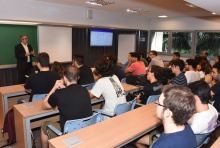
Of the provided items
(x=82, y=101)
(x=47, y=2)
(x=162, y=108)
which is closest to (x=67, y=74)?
(x=82, y=101)

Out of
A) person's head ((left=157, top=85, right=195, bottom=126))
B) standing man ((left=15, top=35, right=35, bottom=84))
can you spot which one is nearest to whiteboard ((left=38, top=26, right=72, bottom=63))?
standing man ((left=15, top=35, right=35, bottom=84))

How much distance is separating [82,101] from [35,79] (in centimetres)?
103

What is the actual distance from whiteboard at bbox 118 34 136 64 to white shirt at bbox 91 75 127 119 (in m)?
5.87

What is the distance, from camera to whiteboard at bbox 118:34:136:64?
829 cm

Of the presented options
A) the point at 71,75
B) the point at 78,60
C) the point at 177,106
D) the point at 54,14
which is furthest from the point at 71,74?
the point at 54,14

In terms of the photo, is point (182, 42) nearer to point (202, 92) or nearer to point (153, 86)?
point (153, 86)

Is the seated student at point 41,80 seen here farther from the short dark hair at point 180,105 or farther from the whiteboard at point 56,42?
the whiteboard at point 56,42

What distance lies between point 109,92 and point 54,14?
136 inches

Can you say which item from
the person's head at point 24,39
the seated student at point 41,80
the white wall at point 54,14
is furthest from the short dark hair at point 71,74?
the person's head at point 24,39

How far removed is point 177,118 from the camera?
4.43ft

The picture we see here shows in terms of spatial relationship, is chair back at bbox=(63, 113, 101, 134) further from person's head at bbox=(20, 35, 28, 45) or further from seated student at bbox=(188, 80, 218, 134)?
person's head at bbox=(20, 35, 28, 45)

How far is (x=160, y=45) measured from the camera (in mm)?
8297

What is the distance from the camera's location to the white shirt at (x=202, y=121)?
191 cm

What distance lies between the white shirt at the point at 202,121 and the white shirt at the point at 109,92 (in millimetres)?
999
